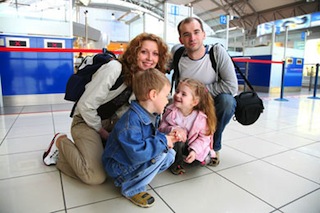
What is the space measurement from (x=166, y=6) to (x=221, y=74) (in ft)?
13.0

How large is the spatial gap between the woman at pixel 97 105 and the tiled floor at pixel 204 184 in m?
0.11

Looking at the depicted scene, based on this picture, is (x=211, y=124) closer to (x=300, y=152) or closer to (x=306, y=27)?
(x=300, y=152)

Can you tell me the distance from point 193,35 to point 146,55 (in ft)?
1.40

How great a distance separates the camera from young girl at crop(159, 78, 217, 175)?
144cm

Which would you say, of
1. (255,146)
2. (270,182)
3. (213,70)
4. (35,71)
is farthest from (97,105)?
(35,71)

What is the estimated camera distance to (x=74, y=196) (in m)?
1.22

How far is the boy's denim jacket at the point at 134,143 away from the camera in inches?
40.8

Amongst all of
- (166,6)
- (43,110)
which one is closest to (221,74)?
(43,110)

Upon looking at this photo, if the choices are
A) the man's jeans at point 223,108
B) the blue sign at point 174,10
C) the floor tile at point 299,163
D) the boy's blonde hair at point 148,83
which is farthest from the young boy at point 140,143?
the blue sign at point 174,10

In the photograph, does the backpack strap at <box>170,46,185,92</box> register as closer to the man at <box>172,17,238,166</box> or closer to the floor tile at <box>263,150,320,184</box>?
the man at <box>172,17,238,166</box>

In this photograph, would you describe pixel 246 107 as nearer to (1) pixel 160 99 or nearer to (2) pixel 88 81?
(1) pixel 160 99

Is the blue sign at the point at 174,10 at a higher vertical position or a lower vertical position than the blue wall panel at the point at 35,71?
higher

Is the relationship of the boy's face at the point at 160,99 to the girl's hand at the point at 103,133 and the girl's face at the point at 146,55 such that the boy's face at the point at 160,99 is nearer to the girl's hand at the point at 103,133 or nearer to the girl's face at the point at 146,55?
the girl's face at the point at 146,55

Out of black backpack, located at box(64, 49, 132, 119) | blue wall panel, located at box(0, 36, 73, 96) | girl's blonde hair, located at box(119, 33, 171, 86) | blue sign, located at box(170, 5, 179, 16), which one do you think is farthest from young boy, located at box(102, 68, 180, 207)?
blue sign, located at box(170, 5, 179, 16)
